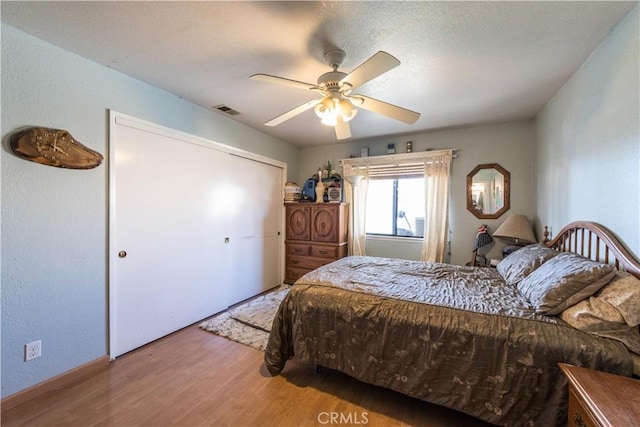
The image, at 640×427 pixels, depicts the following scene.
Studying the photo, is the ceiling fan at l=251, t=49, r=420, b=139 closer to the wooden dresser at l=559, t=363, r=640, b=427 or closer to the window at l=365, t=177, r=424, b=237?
the wooden dresser at l=559, t=363, r=640, b=427

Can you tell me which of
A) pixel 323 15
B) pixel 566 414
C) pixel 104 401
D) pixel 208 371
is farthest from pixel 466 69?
pixel 104 401

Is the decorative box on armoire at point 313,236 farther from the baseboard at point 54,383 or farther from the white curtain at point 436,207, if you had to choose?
the baseboard at point 54,383

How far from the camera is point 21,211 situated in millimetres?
1660

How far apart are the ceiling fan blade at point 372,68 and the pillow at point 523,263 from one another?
179 centimetres

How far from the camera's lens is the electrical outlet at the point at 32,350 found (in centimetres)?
169

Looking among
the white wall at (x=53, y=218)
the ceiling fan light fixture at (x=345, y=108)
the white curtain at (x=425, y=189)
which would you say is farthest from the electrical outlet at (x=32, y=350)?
the white curtain at (x=425, y=189)

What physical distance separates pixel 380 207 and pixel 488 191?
1.47m

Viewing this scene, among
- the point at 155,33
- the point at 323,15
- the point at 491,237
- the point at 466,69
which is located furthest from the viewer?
the point at 491,237

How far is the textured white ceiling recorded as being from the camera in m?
1.43

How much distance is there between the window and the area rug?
77.8 inches

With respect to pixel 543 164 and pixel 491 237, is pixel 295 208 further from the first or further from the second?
pixel 543 164

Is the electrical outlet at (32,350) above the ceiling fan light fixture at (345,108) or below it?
below

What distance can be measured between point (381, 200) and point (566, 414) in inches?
122

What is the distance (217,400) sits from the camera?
170cm
